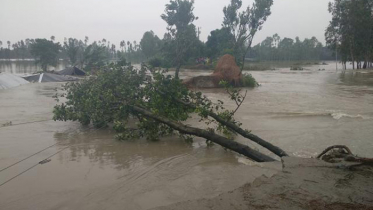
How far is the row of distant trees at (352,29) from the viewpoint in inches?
1176

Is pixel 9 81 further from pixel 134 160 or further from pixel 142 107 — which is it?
pixel 134 160

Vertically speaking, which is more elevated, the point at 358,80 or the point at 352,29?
the point at 352,29

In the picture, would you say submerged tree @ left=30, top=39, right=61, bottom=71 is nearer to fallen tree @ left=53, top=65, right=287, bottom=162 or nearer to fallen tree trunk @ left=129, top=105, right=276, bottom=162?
fallen tree @ left=53, top=65, right=287, bottom=162

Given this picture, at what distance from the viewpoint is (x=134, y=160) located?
4762 millimetres

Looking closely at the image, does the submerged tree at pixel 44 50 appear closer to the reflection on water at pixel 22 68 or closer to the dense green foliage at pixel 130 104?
the reflection on water at pixel 22 68

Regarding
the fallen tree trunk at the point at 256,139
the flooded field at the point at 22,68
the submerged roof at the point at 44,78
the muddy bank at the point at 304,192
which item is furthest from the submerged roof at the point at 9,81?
the muddy bank at the point at 304,192

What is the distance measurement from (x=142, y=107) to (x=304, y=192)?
162 inches

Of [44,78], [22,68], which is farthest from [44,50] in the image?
[44,78]

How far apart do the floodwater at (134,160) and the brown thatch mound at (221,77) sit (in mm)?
8672

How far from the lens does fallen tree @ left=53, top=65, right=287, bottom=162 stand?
5.60 meters

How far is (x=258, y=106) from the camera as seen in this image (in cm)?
1016

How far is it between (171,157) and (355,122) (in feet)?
16.1

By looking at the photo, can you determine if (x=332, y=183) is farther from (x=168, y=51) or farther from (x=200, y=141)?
(x=168, y=51)

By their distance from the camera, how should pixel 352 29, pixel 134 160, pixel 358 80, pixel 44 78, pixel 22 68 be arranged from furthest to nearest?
pixel 22 68 < pixel 352 29 < pixel 44 78 < pixel 358 80 < pixel 134 160
